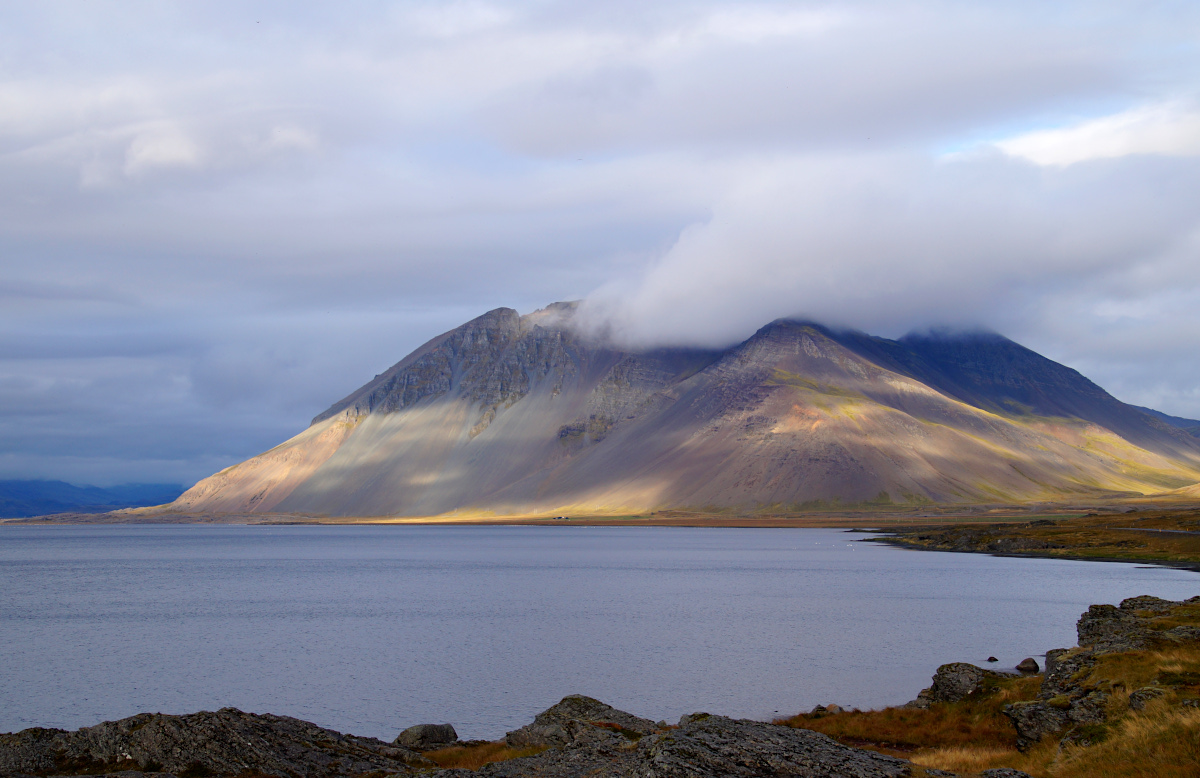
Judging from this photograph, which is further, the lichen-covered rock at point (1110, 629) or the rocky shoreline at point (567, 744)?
the lichen-covered rock at point (1110, 629)

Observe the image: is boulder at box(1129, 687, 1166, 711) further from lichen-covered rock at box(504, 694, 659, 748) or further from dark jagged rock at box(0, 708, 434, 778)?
dark jagged rock at box(0, 708, 434, 778)

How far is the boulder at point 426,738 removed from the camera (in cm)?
3047

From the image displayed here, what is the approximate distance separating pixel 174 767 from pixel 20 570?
142 metres

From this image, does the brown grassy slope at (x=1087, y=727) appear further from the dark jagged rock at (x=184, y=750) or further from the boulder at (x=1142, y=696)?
the dark jagged rock at (x=184, y=750)

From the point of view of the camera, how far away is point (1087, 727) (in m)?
21.7

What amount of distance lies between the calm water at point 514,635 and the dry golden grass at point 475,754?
23.6ft

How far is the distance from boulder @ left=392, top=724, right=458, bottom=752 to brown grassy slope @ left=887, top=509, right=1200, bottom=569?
104270 mm

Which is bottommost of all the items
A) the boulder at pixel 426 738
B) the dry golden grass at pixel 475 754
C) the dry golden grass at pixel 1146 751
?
the boulder at pixel 426 738

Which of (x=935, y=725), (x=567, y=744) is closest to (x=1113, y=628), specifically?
(x=935, y=725)

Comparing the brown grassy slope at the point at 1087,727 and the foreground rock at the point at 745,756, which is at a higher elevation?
the foreground rock at the point at 745,756

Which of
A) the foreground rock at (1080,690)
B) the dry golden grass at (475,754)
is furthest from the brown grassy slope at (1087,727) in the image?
the dry golden grass at (475,754)

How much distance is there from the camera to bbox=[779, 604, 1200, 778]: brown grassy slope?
1825 cm

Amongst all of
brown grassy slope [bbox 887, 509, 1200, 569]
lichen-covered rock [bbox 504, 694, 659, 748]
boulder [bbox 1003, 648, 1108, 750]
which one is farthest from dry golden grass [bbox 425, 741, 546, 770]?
brown grassy slope [bbox 887, 509, 1200, 569]

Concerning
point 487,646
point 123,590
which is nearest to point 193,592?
point 123,590
